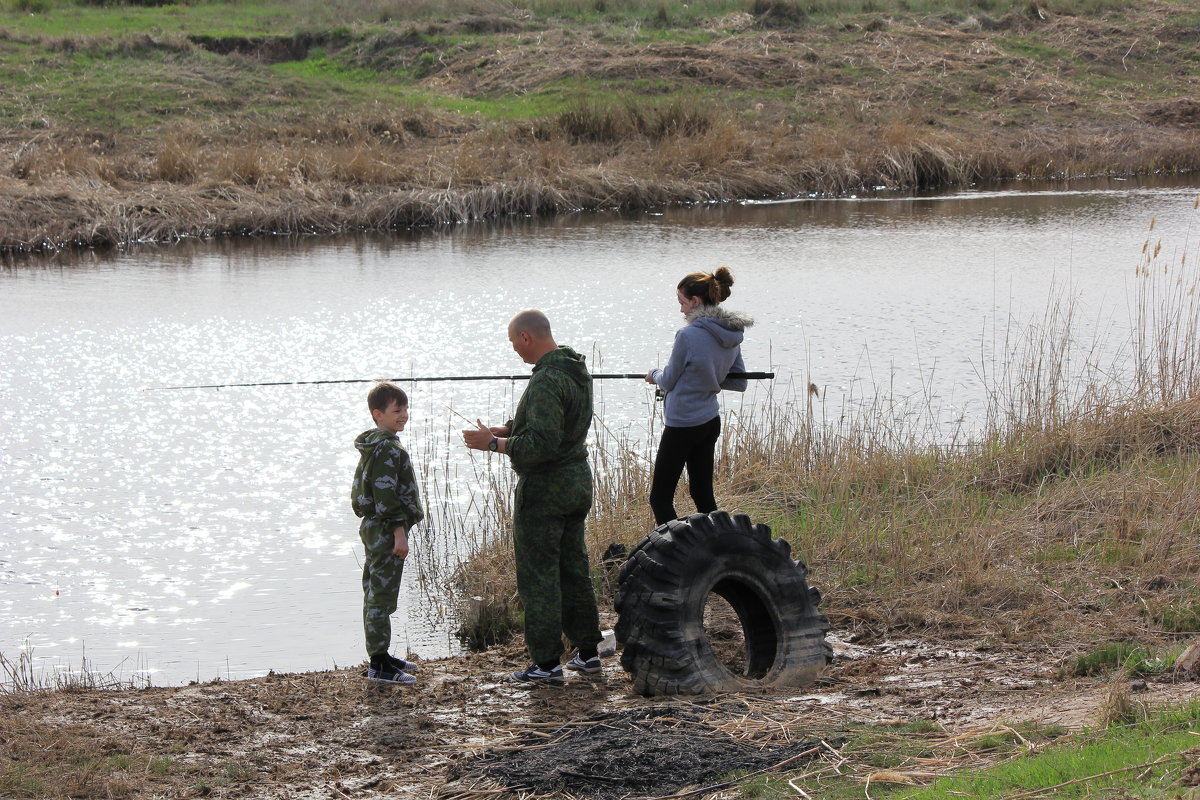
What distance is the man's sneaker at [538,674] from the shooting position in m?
5.88

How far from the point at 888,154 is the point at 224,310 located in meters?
14.6

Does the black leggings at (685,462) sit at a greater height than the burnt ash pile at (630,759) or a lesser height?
greater

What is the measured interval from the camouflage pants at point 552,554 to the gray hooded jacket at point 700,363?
1.06 meters

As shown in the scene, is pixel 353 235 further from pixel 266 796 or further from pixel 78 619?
pixel 266 796

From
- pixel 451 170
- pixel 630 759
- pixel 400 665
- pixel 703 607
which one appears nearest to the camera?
pixel 630 759

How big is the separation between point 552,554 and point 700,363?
137 centimetres

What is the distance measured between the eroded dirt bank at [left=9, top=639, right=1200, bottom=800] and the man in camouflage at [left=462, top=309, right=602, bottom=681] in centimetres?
30

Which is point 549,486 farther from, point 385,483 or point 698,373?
point 698,373

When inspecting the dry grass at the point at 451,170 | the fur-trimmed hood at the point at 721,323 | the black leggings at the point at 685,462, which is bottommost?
the black leggings at the point at 685,462

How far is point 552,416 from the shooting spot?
5484mm

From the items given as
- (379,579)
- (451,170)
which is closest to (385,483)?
(379,579)

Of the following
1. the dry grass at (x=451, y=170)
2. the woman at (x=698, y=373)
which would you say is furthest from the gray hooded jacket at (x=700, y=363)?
the dry grass at (x=451, y=170)

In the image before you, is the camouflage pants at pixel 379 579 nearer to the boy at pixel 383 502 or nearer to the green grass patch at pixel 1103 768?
the boy at pixel 383 502

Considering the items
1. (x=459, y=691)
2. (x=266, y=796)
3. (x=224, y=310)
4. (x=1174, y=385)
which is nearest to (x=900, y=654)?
(x=459, y=691)
